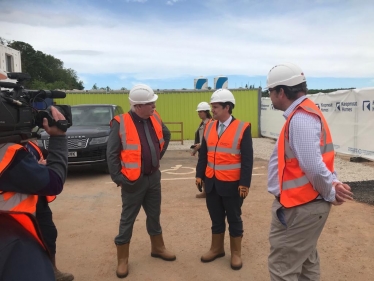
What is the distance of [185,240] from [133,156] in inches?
Answer: 61.1

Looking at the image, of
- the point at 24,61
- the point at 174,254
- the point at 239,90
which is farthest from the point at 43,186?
the point at 24,61

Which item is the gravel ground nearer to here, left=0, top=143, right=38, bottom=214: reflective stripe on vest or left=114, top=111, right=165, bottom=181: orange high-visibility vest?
left=114, top=111, right=165, bottom=181: orange high-visibility vest

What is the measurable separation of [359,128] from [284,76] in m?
8.41

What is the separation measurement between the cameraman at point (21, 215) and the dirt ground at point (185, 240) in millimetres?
2073

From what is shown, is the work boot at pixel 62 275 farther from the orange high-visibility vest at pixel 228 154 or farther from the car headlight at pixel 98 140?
the car headlight at pixel 98 140

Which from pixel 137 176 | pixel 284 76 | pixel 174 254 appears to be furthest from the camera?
pixel 174 254

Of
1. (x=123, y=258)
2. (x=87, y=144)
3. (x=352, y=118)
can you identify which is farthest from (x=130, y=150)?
(x=352, y=118)

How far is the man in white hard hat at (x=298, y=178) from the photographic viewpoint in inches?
84.4

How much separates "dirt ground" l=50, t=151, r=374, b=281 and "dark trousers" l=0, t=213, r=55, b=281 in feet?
6.76

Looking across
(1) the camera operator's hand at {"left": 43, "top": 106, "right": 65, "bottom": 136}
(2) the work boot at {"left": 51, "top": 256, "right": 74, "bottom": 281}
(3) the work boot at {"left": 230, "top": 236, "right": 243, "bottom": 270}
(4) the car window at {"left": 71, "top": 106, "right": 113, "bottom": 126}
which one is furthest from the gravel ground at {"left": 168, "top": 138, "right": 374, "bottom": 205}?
(1) the camera operator's hand at {"left": 43, "top": 106, "right": 65, "bottom": 136}

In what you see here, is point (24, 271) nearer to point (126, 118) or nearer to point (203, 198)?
point (126, 118)

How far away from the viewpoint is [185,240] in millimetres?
4270

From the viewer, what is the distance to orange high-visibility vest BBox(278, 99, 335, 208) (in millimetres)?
2234

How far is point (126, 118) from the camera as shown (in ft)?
11.4
